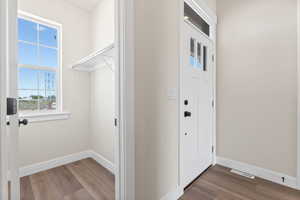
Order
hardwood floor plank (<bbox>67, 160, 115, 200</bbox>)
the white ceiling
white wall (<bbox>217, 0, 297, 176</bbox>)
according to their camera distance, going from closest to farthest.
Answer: hardwood floor plank (<bbox>67, 160, 115, 200</bbox>), white wall (<bbox>217, 0, 297, 176</bbox>), the white ceiling

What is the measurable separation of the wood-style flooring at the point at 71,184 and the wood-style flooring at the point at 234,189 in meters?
1.04

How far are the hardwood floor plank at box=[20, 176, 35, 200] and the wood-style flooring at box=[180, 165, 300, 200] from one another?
5.92ft

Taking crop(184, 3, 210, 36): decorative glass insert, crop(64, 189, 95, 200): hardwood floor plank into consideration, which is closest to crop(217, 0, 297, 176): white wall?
crop(184, 3, 210, 36): decorative glass insert

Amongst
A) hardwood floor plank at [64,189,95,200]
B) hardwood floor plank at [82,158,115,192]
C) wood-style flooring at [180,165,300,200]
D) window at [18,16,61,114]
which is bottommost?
hardwood floor plank at [64,189,95,200]

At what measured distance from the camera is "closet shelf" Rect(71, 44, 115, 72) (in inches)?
73.6

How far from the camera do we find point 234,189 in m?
1.71

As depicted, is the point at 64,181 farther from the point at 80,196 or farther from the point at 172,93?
the point at 172,93

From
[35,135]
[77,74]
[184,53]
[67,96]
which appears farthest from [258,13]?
[35,135]

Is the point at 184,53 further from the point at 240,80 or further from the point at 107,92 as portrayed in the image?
the point at 107,92

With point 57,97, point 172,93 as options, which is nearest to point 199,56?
point 172,93

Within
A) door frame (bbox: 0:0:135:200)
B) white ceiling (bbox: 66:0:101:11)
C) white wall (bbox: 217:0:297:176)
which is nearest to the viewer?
door frame (bbox: 0:0:135:200)

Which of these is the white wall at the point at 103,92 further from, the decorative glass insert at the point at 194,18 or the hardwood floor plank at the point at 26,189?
the decorative glass insert at the point at 194,18

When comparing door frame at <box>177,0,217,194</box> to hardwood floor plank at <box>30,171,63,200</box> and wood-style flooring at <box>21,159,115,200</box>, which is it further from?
hardwood floor plank at <box>30,171,63,200</box>

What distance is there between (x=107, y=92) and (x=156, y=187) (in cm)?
157
